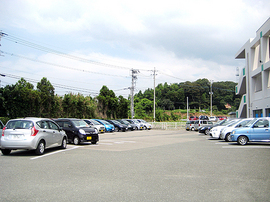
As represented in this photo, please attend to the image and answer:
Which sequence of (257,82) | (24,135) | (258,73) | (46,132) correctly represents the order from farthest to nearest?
(257,82) < (258,73) < (46,132) < (24,135)

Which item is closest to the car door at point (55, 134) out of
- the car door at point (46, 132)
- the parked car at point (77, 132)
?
the car door at point (46, 132)

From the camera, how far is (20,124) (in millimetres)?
11688

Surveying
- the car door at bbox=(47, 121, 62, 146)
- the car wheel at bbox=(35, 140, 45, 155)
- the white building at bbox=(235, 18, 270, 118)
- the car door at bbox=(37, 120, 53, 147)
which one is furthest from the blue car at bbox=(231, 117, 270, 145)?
the white building at bbox=(235, 18, 270, 118)

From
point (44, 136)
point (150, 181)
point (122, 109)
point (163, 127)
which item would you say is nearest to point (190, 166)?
point (150, 181)

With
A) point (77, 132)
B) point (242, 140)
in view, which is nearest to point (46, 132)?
point (77, 132)

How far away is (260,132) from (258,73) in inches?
695

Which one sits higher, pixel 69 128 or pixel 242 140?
pixel 69 128

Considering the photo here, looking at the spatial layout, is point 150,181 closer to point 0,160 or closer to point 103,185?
point 103,185

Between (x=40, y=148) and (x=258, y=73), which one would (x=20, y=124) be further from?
(x=258, y=73)

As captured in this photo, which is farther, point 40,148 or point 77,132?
point 77,132

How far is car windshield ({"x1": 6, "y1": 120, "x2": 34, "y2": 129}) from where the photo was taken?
1164cm

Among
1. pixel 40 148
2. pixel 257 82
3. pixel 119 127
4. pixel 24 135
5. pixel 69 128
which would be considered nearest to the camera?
pixel 24 135

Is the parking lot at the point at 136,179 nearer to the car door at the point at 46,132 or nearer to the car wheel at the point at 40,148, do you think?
the car wheel at the point at 40,148

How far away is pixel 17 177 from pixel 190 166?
5.42 m
